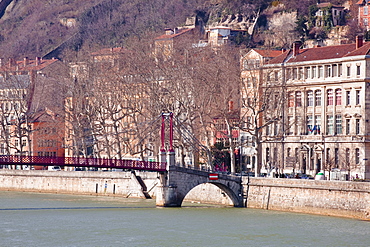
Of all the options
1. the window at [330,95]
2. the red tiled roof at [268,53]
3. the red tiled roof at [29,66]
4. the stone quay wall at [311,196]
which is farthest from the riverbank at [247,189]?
the red tiled roof at [29,66]

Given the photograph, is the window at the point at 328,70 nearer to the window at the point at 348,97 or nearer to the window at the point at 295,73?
the window at the point at 348,97

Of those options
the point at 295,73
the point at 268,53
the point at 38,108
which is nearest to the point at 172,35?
the point at 38,108

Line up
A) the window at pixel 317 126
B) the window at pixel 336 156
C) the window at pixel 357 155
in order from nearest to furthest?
the window at pixel 357 155 → the window at pixel 336 156 → the window at pixel 317 126

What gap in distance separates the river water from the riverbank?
3.06 ft

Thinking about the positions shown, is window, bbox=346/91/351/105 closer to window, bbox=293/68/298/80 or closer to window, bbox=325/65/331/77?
window, bbox=325/65/331/77

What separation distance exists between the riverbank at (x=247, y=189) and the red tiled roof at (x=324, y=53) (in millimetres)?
13759

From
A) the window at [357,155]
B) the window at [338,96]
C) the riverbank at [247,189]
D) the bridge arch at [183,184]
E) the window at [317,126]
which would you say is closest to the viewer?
the riverbank at [247,189]

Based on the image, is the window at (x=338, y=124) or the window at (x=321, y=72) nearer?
the window at (x=338, y=124)

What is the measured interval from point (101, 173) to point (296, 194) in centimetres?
2053

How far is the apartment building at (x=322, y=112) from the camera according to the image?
239 feet

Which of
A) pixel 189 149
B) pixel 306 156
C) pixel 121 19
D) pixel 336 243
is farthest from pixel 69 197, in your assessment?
pixel 121 19

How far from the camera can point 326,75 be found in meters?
76.0

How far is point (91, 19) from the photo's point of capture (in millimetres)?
159250

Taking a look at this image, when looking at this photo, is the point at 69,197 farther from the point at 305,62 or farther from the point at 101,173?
the point at 305,62
